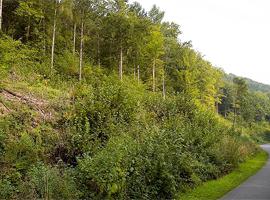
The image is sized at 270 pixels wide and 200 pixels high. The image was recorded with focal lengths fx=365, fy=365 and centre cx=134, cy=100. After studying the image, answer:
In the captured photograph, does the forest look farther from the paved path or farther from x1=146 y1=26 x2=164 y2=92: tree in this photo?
x1=146 y1=26 x2=164 y2=92: tree

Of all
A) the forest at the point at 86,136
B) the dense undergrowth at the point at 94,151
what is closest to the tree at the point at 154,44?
the forest at the point at 86,136

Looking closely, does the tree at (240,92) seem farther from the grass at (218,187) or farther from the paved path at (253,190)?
the paved path at (253,190)

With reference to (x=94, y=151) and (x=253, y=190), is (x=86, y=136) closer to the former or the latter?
(x=94, y=151)

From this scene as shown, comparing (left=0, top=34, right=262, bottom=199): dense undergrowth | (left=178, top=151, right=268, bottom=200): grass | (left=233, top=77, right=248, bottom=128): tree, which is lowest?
(left=178, top=151, right=268, bottom=200): grass

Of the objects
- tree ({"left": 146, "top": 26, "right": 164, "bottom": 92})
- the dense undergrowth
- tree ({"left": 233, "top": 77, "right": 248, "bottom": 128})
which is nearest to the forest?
the dense undergrowth

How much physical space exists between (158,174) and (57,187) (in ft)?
14.8

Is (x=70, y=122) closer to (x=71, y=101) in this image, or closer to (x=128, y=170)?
(x=71, y=101)

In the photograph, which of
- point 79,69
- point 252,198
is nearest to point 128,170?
point 252,198

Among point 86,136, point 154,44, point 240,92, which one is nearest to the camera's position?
point 86,136

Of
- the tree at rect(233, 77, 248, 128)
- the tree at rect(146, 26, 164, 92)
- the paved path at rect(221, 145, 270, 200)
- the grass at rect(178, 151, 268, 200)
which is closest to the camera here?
the paved path at rect(221, 145, 270, 200)

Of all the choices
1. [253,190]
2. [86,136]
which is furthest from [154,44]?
[86,136]

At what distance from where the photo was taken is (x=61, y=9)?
3641cm

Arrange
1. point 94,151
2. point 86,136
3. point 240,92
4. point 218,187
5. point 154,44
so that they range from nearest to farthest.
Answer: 1. point 94,151
2. point 86,136
3. point 218,187
4. point 154,44
5. point 240,92

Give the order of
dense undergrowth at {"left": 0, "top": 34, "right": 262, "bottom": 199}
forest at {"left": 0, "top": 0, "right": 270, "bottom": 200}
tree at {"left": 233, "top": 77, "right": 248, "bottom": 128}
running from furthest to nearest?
tree at {"left": 233, "top": 77, "right": 248, "bottom": 128} → forest at {"left": 0, "top": 0, "right": 270, "bottom": 200} → dense undergrowth at {"left": 0, "top": 34, "right": 262, "bottom": 199}
